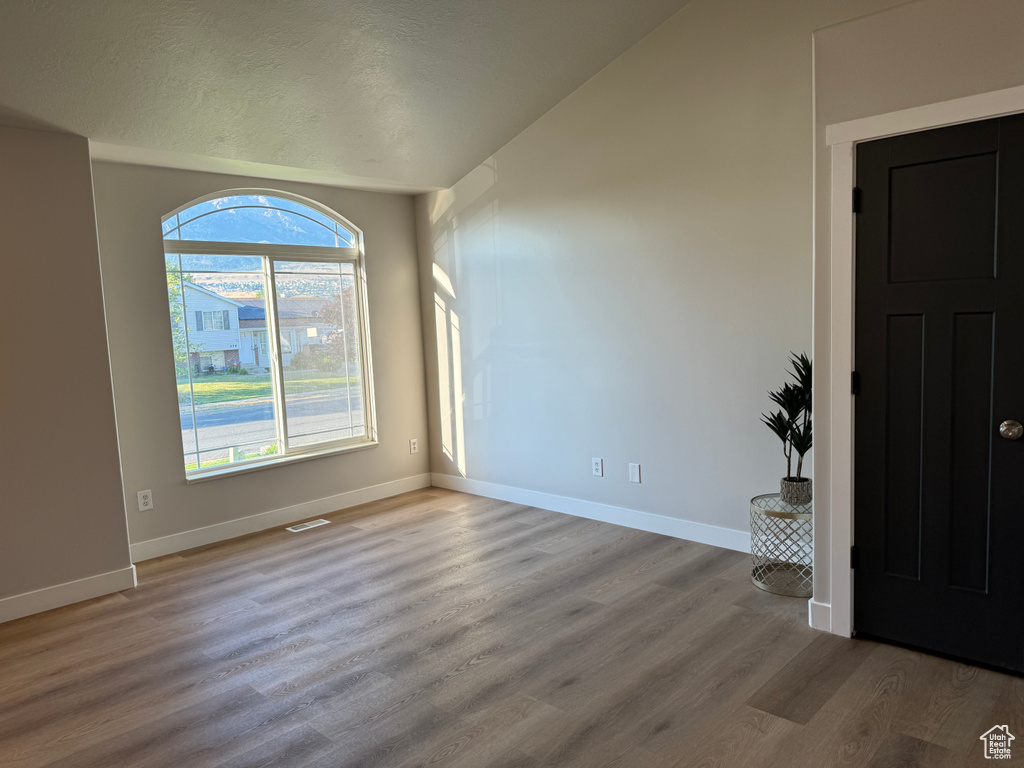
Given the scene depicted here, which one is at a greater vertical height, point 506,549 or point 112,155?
point 112,155

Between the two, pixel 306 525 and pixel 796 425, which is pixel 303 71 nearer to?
pixel 306 525

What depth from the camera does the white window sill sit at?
4560mm

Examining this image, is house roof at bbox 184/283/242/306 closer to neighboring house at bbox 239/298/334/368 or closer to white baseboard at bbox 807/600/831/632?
neighboring house at bbox 239/298/334/368

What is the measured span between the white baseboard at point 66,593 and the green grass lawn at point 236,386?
116 centimetres

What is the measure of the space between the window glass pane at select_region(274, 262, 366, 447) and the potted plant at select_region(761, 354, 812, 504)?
322 cm

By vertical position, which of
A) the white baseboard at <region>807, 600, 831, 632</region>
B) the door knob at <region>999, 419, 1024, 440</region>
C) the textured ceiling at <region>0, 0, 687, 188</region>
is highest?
the textured ceiling at <region>0, 0, 687, 188</region>

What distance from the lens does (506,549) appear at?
4.24m

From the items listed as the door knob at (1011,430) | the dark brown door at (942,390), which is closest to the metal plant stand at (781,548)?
the dark brown door at (942,390)

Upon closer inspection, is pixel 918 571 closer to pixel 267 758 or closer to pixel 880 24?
pixel 880 24

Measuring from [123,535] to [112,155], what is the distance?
2171mm

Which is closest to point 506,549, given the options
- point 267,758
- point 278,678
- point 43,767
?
point 278,678

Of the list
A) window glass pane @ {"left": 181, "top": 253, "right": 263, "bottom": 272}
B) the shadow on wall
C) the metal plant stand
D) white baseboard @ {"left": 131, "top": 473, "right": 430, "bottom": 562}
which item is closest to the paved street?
white baseboard @ {"left": 131, "top": 473, "right": 430, "bottom": 562}

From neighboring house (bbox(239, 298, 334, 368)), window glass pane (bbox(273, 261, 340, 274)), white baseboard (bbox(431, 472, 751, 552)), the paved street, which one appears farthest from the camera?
window glass pane (bbox(273, 261, 340, 274))

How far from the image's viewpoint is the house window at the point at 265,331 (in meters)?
4.54
